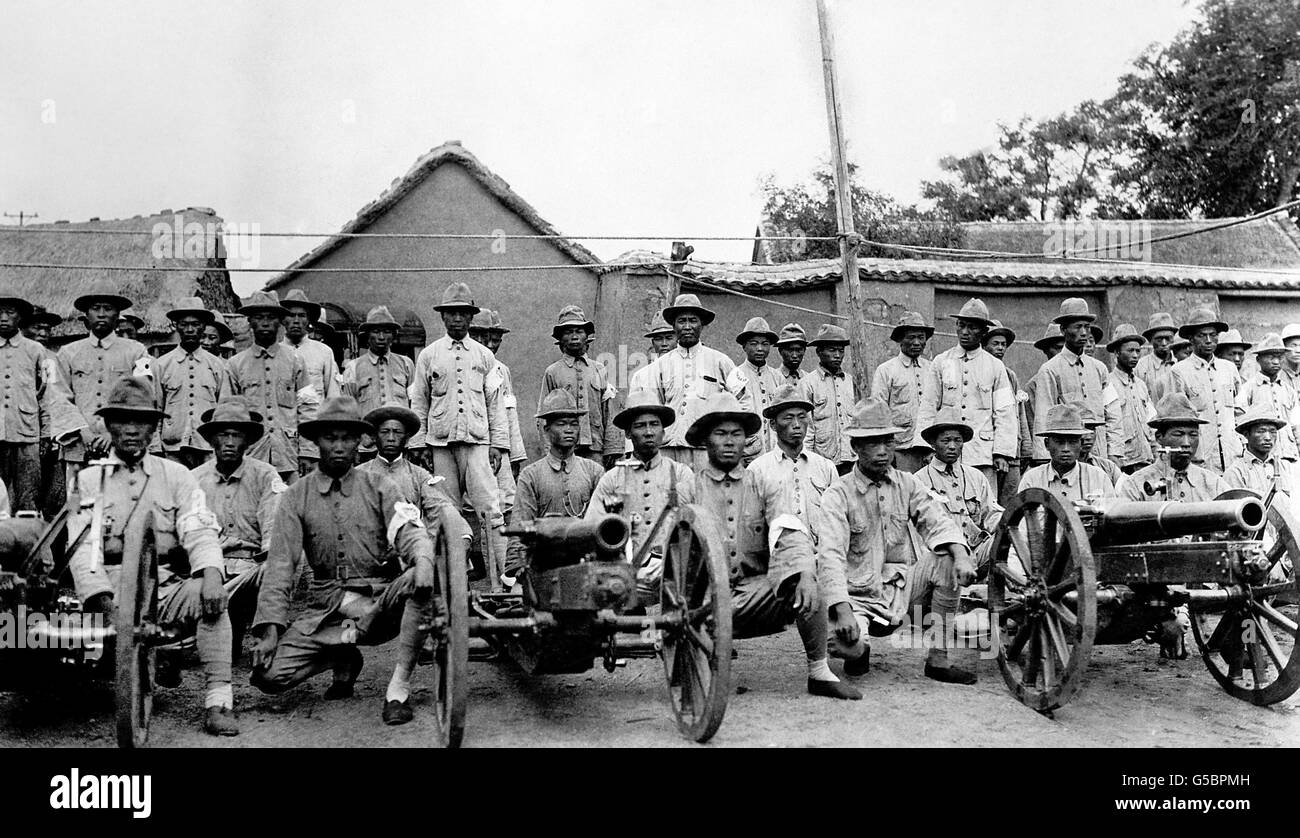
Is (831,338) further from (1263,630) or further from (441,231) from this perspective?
(441,231)

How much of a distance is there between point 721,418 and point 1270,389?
6037mm

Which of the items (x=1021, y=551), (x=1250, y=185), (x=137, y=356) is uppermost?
(x=1250, y=185)

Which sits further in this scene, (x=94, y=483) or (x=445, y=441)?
(x=445, y=441)

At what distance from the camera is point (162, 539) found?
613cm

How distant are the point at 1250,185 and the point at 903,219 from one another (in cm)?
941

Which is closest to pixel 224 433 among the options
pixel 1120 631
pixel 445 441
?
pixel 445 441

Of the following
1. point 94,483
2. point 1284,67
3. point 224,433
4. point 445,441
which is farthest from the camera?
point 1284,67

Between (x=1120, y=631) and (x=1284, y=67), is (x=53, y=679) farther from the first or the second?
(x=1284, y=67)

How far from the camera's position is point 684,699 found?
5.64 metres

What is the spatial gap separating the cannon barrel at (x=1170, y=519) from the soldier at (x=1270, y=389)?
4.42 metres

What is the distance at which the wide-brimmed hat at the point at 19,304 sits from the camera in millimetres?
8430

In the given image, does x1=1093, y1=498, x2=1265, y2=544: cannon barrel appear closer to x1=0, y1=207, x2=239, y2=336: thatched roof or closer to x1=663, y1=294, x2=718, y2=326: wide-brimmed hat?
x1=663, y1=294, x2=718, y2=326: wide-brimmed hat
